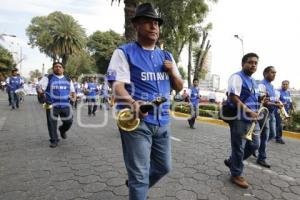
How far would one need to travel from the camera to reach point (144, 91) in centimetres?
288


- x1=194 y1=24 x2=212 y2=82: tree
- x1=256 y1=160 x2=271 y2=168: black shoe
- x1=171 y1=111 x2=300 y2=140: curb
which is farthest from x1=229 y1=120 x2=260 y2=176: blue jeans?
x1=194 y1=24 x2=212 y2=82: tree

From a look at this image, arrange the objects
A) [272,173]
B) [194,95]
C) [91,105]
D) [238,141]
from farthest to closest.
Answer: [91,105] < [194,95] < [272,173] < [238,141]

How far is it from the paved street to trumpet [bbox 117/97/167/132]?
5.03 feet

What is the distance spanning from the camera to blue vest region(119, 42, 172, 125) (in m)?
2.86

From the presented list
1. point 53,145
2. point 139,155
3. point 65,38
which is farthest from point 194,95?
Answer: point 65,38

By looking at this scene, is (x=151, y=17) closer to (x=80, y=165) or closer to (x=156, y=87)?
(x=156, y=87)

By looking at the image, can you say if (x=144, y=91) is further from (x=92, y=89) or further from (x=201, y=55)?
(x=201, y=55)

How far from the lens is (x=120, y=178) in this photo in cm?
457

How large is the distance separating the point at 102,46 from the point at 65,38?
17.2 m

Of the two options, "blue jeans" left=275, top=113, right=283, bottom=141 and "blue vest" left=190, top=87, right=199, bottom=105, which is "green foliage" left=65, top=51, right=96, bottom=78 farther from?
"blue jeans" left=275, top=113, right=283, bottom=141

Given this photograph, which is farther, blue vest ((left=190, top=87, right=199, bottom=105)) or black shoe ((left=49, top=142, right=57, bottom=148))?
blue vest ((left=190, top=87, right=199, bottom=105))

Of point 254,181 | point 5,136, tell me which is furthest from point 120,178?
point 5,136

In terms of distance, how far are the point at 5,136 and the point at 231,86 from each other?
19.9 feet

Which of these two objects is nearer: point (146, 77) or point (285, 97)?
point (146, 77)
